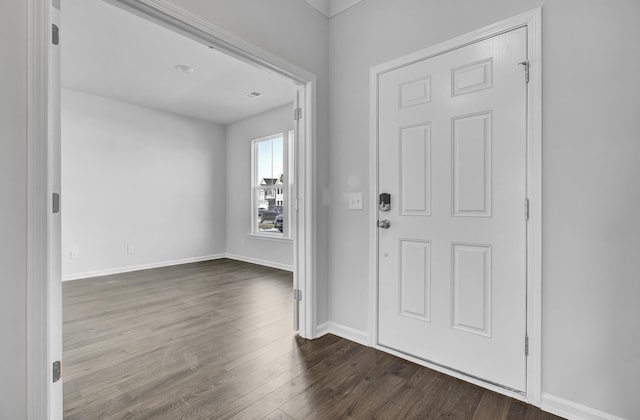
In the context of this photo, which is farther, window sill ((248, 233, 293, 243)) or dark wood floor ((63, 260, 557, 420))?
window sill ((248, 233, 293, 243))

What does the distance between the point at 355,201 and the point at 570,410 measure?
1.71 m

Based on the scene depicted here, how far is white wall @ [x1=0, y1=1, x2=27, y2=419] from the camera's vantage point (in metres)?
1.18

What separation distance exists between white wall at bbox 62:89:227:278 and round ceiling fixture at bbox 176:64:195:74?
1915 millimetres

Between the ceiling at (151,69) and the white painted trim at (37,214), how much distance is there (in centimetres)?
148

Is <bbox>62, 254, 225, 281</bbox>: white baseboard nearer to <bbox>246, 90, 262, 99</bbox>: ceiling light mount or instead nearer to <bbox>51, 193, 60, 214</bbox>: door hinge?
<bbox>246, 90, 262, 99</bbox>: ceiling light mount

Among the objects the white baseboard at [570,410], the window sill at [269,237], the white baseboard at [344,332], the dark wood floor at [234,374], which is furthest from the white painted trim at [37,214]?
the window sill at [269,237]

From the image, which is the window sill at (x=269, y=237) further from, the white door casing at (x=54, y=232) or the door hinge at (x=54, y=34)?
the door hinge at (x=54, y=34)

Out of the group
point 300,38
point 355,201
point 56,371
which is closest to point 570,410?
point 355,201

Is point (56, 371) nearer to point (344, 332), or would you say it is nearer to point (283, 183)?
point (344, 332)

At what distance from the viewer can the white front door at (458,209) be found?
1.72 meters

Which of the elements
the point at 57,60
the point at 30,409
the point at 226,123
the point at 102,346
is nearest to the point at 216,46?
the point at 57,60

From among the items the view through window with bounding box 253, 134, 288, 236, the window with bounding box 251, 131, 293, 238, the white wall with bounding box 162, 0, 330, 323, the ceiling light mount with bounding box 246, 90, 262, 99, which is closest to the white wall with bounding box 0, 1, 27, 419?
the white wall with bounding box 162, 0, 330, 323

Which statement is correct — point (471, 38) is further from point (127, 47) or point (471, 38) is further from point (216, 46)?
point (127, 47)

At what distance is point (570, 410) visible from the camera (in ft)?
5.07
